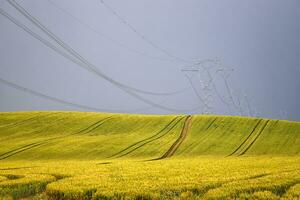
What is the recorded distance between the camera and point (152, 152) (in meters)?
61.7

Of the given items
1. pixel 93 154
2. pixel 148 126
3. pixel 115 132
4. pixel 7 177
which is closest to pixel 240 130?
pixel 148 126

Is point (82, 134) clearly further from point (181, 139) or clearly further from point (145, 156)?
point (145, 156)

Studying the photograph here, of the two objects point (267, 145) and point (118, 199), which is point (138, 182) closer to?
point (118, 199)

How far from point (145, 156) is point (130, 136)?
11.4 m

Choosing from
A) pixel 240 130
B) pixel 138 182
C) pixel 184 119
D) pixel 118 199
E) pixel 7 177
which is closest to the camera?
pixel 118 199

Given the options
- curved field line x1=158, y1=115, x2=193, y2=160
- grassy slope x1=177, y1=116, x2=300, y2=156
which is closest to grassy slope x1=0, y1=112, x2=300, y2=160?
grassy slope x1=177, y1=116, x2=300, y2=156

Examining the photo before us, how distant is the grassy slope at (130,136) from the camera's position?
6162 cm

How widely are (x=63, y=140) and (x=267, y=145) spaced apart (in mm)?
32327

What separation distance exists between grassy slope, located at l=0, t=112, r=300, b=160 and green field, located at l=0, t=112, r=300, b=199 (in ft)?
0.48

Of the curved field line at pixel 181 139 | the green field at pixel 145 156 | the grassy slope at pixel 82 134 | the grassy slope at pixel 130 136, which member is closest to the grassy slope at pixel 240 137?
the grassy slope at pixel 130 136

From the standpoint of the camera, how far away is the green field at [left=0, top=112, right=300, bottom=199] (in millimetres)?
23172

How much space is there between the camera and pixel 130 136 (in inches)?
2790

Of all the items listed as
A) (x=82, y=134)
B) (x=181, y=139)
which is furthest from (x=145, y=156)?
(x=82, y=134)

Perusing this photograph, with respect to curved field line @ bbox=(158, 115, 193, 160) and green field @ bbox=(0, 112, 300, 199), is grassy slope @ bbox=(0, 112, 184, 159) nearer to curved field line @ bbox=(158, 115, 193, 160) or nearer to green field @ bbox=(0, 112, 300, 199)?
green field @ bbox=(0, 112, 300, 199)
